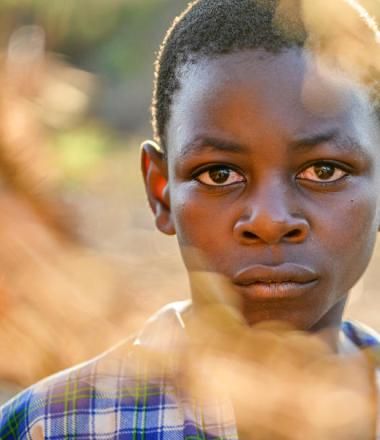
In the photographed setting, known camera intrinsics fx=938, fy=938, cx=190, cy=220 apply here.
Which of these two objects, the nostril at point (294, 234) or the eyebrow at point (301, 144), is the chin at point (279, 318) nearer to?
the nostril at point (294, 234)

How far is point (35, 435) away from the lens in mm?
1689

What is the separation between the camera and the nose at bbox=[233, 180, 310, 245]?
1.47m

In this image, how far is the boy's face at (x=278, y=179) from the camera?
150 centimetres

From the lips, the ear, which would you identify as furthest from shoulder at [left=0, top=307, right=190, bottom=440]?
the lips

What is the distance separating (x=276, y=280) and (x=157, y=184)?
426 mm

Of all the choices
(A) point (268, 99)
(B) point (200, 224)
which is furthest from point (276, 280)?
(A) point (268, 99)

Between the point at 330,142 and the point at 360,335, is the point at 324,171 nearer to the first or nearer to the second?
the point at 330,142

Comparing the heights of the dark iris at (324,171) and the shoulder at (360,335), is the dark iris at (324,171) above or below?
above

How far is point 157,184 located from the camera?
183 cm

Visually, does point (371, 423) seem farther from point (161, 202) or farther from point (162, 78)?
point (162, 78)

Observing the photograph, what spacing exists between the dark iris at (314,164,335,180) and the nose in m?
0.08

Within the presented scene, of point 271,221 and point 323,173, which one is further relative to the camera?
point 323,173

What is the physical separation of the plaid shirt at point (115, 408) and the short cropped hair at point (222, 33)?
1.38 ft

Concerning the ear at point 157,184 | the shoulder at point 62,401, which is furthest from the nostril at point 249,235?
the shoulder at point 62,401
